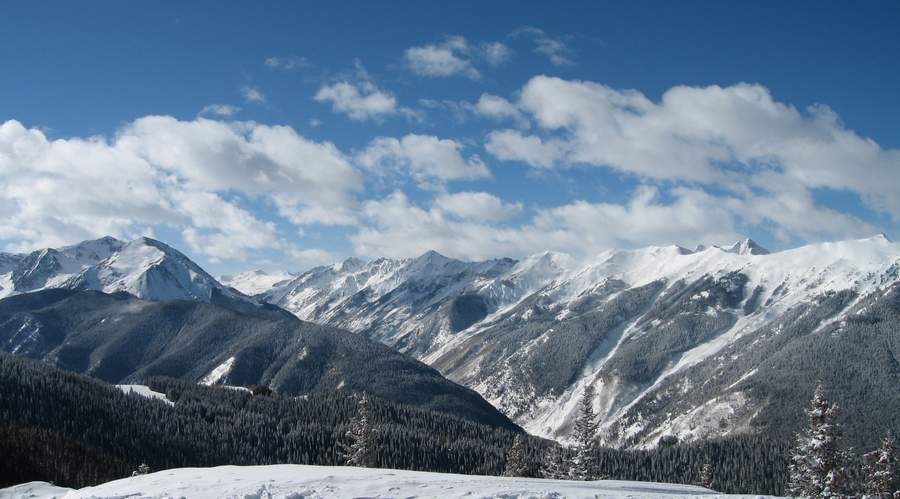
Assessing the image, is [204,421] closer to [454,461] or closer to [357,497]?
[454,461]

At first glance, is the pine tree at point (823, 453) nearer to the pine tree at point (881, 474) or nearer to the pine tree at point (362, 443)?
the pine tree at point (881, 474)

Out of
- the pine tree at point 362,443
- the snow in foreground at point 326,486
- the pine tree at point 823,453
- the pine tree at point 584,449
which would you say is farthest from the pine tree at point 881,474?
the pine tree at point 362,443

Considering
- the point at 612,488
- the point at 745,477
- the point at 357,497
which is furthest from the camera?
the point at 745,477

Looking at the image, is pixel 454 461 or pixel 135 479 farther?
pixel 454 461

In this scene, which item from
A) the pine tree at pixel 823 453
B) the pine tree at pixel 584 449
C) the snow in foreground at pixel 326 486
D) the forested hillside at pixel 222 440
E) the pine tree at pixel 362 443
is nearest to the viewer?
the snow in foreground at pixel 326 486

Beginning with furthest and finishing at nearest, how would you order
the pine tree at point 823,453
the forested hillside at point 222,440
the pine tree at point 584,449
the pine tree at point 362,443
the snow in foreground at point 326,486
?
the forested hillside at point 222,440 → the pine tree at point 362,443 → the pine tree at point 584,449 → the pine tree at point 823,453 → the snow in foreground at point 326,486

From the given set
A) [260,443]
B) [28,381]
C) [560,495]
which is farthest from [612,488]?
[28,381]

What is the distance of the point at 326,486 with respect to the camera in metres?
31.3

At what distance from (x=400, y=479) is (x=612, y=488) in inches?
430

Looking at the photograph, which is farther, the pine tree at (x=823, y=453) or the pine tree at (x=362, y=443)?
the pine tree at (x=362, y=443)

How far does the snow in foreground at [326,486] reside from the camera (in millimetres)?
30344

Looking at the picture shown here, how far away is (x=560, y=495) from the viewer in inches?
1194

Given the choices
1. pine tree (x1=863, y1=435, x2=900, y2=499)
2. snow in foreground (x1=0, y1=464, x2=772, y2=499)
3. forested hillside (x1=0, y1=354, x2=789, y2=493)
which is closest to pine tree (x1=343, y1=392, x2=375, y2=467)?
snow in foreground (x1=0, y1=464, x2=772, y2=499)

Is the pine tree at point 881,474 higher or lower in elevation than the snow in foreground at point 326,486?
higher
